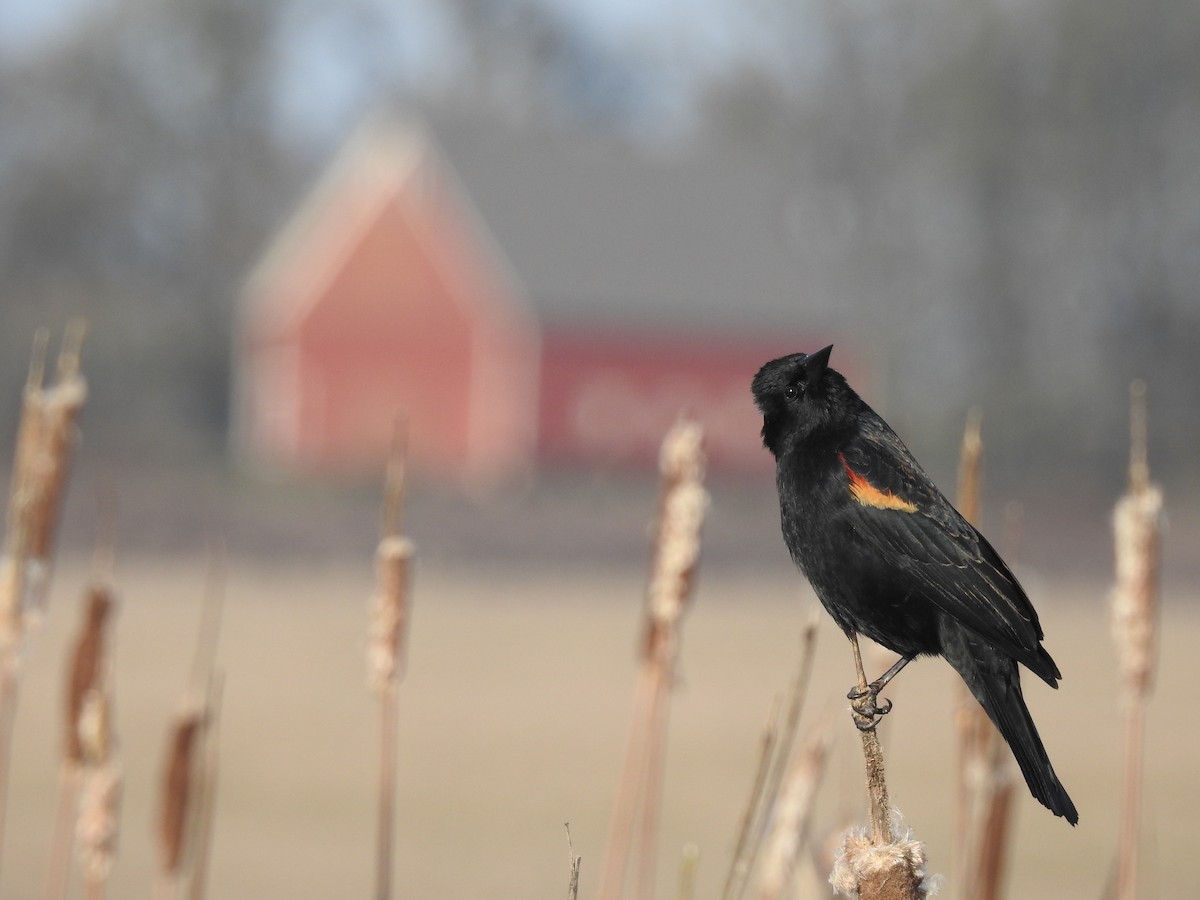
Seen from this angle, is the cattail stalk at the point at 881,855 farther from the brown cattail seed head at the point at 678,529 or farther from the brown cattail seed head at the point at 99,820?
the brown cattail seed head at the point at 99,820

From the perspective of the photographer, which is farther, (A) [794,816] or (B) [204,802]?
(B) [204,802]

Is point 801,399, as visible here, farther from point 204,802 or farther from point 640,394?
point 640,394

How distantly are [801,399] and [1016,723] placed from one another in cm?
35

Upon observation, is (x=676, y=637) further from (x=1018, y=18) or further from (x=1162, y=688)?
(x=1018, y=18)

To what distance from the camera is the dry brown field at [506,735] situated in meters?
8.51

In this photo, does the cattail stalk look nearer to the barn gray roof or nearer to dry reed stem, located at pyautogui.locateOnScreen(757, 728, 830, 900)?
dry reed stem, located at pyautogui.locateOnScreen(757, 728, 830, 900)

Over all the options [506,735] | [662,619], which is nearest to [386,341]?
[506,735]

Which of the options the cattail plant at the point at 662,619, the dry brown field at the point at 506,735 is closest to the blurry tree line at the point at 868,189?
the dry brown field at the point at 506,735

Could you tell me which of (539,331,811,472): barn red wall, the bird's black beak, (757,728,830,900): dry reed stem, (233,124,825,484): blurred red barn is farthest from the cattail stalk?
(539,331,811,472): barn red wall

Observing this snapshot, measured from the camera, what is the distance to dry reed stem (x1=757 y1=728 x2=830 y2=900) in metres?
2.04

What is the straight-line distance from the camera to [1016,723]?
1.36 meters

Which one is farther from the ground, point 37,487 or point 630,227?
point 630,227

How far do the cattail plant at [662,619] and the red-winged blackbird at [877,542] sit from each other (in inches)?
24.4

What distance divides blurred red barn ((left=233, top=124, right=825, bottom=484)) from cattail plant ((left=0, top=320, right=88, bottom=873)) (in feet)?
101
